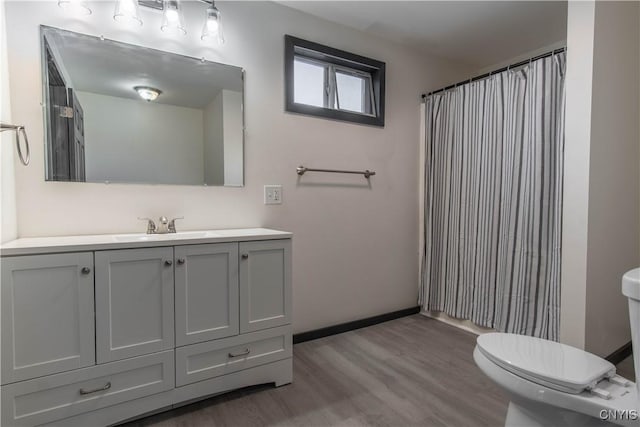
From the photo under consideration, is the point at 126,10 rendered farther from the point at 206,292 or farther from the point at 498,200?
the point at 498,200

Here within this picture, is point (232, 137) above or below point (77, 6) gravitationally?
below

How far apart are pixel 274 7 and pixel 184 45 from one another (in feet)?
2.22

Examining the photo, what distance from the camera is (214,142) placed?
1.99 meters

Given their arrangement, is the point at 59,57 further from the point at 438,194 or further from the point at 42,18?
the point at 438,194

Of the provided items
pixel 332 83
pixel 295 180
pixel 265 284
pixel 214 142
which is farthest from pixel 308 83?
pixel 265 284

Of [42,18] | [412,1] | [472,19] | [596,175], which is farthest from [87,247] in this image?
[472,19]

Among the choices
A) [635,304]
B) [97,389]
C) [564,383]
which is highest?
[635,304]

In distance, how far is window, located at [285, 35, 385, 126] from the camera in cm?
228

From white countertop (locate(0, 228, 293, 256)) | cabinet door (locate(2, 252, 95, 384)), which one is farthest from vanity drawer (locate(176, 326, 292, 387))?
white countertop (locate(0, 228, 293, 256))

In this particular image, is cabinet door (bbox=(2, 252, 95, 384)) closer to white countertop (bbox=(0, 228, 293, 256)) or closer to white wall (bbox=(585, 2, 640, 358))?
white countertop (bbox=(0, 228, 293, 256))

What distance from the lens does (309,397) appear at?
1.70 m

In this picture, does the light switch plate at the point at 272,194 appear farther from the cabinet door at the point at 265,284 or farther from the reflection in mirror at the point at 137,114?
the cabinet door at the point at 265,284

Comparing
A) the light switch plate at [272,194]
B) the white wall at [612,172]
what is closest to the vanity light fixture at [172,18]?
the light switch plate at [272,194]

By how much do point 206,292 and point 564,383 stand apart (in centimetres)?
145
